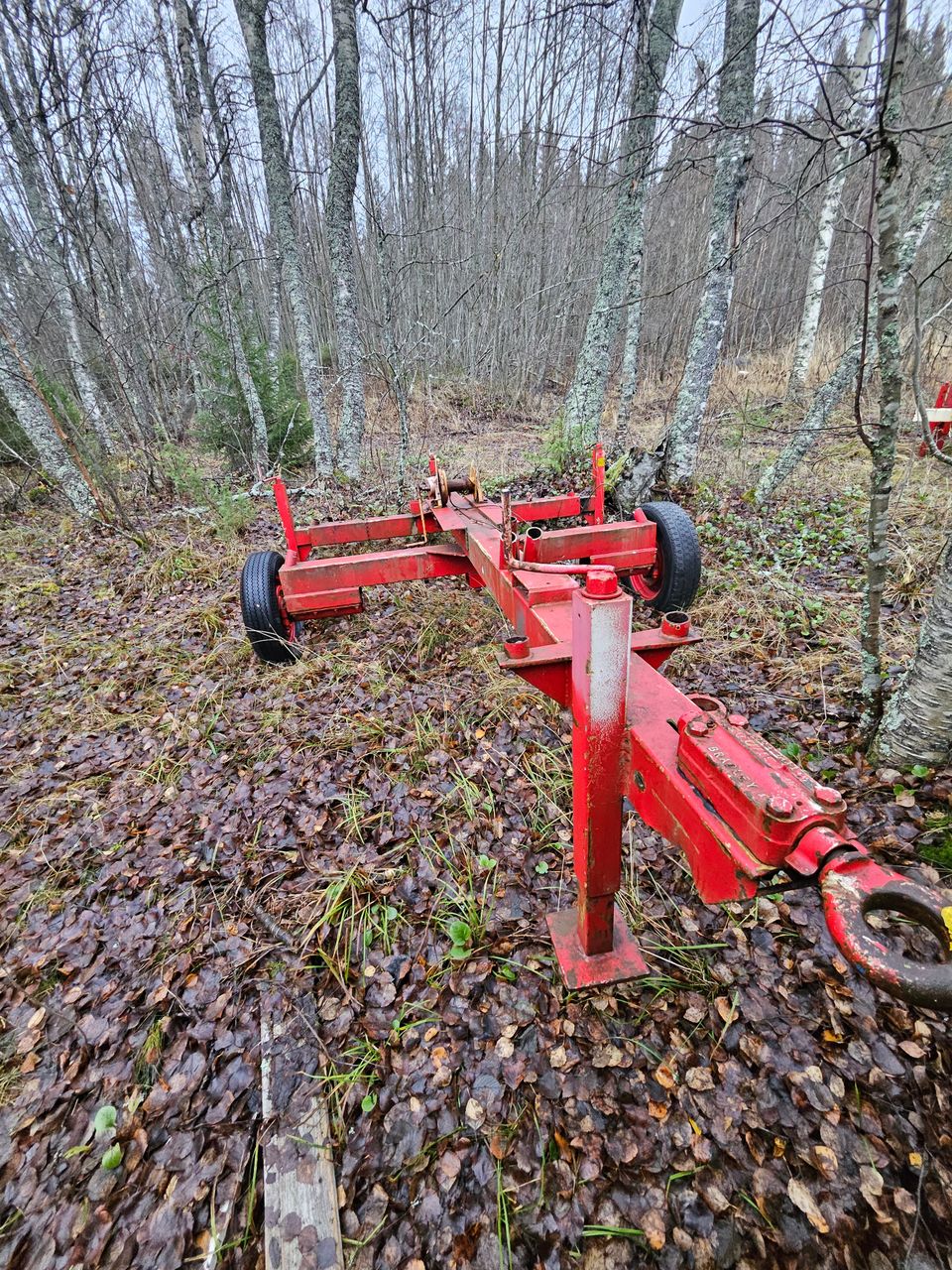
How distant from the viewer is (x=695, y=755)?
1.20m

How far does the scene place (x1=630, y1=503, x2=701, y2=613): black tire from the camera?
3.73m

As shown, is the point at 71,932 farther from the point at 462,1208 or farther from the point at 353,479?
the point at 353,479

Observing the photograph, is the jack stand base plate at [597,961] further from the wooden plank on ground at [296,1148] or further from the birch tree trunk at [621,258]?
the birch tree trunk at [621,258]

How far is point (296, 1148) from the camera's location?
5.77 ft

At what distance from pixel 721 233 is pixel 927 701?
17.4ft

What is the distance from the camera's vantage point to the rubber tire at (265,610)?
3.89 m

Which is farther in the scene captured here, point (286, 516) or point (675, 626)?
point (286, 516)

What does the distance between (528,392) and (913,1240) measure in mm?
15443

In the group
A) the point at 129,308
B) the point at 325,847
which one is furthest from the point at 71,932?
the point at 129,308

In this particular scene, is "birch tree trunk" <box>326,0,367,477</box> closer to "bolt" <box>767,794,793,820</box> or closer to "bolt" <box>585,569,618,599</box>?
"bolt" <box>585,569,618,599</box>

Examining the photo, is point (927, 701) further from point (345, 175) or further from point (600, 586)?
point (345, 175)

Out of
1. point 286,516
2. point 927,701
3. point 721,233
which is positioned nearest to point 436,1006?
point 927,701

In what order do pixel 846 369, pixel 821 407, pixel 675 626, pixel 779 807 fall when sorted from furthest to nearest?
pixel 821 407 → pixel 846 369 → pixel 675 626 → pixel 779 807

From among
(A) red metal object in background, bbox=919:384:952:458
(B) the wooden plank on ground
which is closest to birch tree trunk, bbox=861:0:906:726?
(B) the wooden plank on ground
